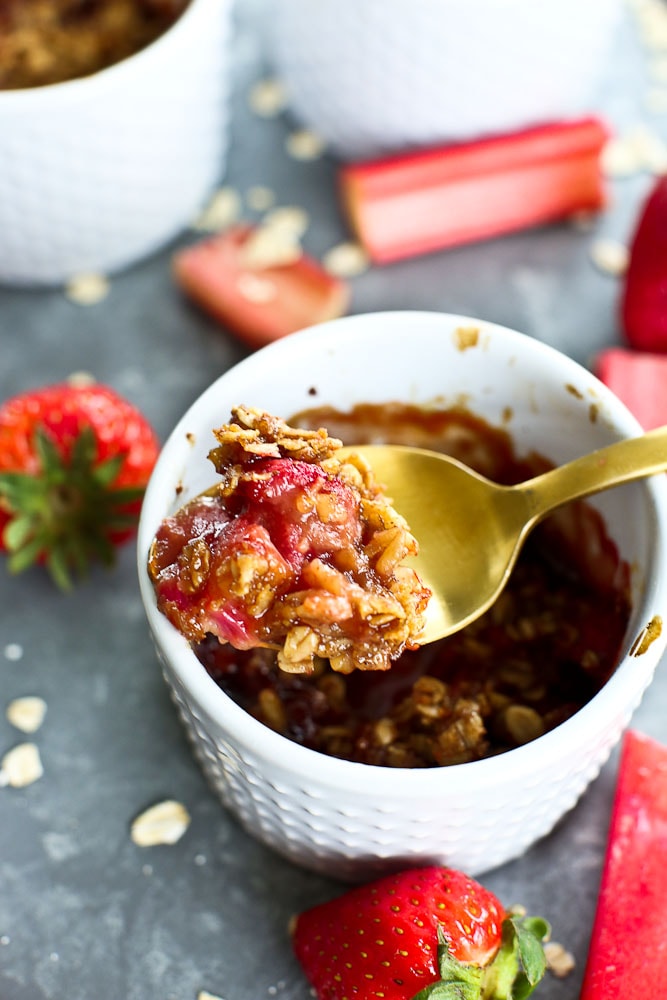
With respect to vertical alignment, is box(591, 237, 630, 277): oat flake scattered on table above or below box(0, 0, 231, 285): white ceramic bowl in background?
below

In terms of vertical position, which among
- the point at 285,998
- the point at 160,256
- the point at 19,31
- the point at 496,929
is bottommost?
the point at 285,998

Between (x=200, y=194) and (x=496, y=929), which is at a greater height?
(x=200, y=194)

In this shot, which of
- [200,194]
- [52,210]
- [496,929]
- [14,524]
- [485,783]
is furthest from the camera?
[200,194]

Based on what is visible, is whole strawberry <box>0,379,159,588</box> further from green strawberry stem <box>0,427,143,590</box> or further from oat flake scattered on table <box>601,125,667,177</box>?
oat flake scattered on table <box>601,125,667,177</box>

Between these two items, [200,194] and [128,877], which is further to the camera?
[200,194]

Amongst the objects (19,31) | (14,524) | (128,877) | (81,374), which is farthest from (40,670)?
(19,31)

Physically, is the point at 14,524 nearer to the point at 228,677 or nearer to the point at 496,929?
the point at 228,677

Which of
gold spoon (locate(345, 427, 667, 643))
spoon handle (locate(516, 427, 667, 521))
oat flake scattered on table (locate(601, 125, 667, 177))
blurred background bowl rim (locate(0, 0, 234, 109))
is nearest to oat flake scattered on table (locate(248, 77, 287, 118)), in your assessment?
blurred background bowl rim (locate(0, 0, 234, 109))

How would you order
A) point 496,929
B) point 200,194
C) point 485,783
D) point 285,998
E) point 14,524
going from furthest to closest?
point 200,194 → point 14,524 → point 285,998 → point 496,929 → point 485,783
